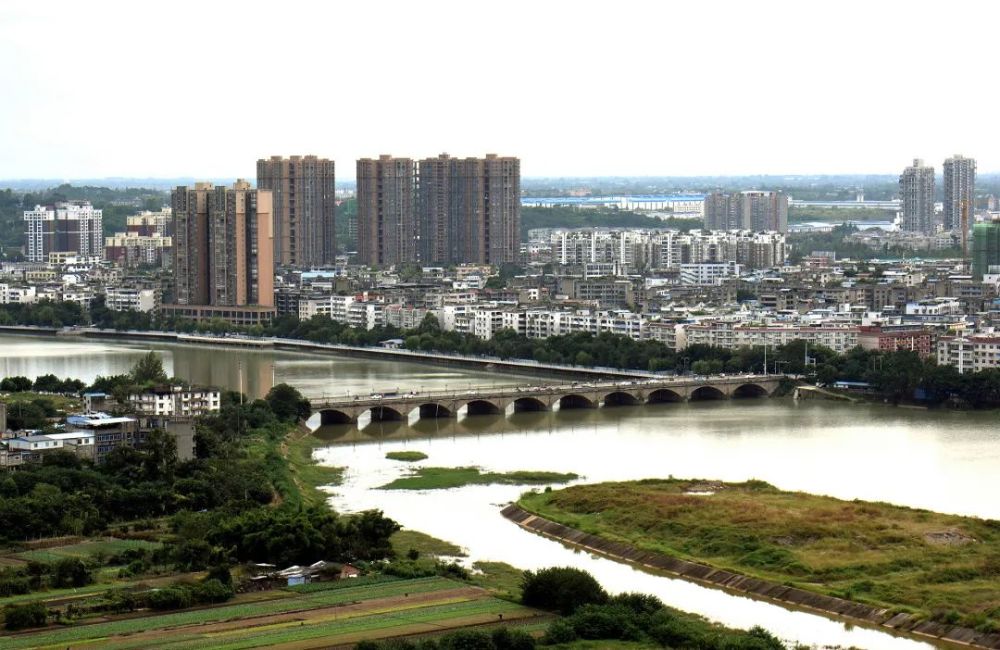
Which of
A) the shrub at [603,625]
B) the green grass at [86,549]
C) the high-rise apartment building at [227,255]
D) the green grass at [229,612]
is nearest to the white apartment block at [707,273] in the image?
the high-rise apartment building at [227,255]

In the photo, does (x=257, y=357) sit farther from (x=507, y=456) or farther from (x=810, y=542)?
A: (x=810, y=542)

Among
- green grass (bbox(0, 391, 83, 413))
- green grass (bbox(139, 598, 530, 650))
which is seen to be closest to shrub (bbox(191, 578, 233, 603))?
green grass (bbox(139, 598, 530, 650))

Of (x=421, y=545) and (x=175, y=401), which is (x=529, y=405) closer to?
(x=175, y=401)

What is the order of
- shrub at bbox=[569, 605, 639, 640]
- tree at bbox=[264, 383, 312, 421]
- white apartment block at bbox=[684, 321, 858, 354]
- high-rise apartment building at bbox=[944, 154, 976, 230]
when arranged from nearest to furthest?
shrub at bbox=[569, 605, 639, 640], tree at bbox=[264, 383, 312, 421], white apartment block at bbox=[684, 321, 858, 354], high-rise apartment building at bbox=[944, 154, 976, 230]

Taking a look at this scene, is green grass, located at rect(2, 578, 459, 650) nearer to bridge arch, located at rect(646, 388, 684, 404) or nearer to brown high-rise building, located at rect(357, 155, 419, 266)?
bridge arch, located at rect(646, 388, 684, 404)

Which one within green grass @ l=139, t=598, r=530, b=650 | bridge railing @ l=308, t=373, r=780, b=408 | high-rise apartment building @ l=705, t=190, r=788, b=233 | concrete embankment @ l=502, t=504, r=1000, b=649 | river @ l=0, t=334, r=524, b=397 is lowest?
concrete embankment @ l=502, t=504, r=1000, b=649

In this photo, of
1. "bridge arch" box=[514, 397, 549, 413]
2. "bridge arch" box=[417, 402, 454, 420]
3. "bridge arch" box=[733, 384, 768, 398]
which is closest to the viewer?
"bridge arch" box=[417, 402, 454, 420]

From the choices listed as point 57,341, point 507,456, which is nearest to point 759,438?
point 507,456
